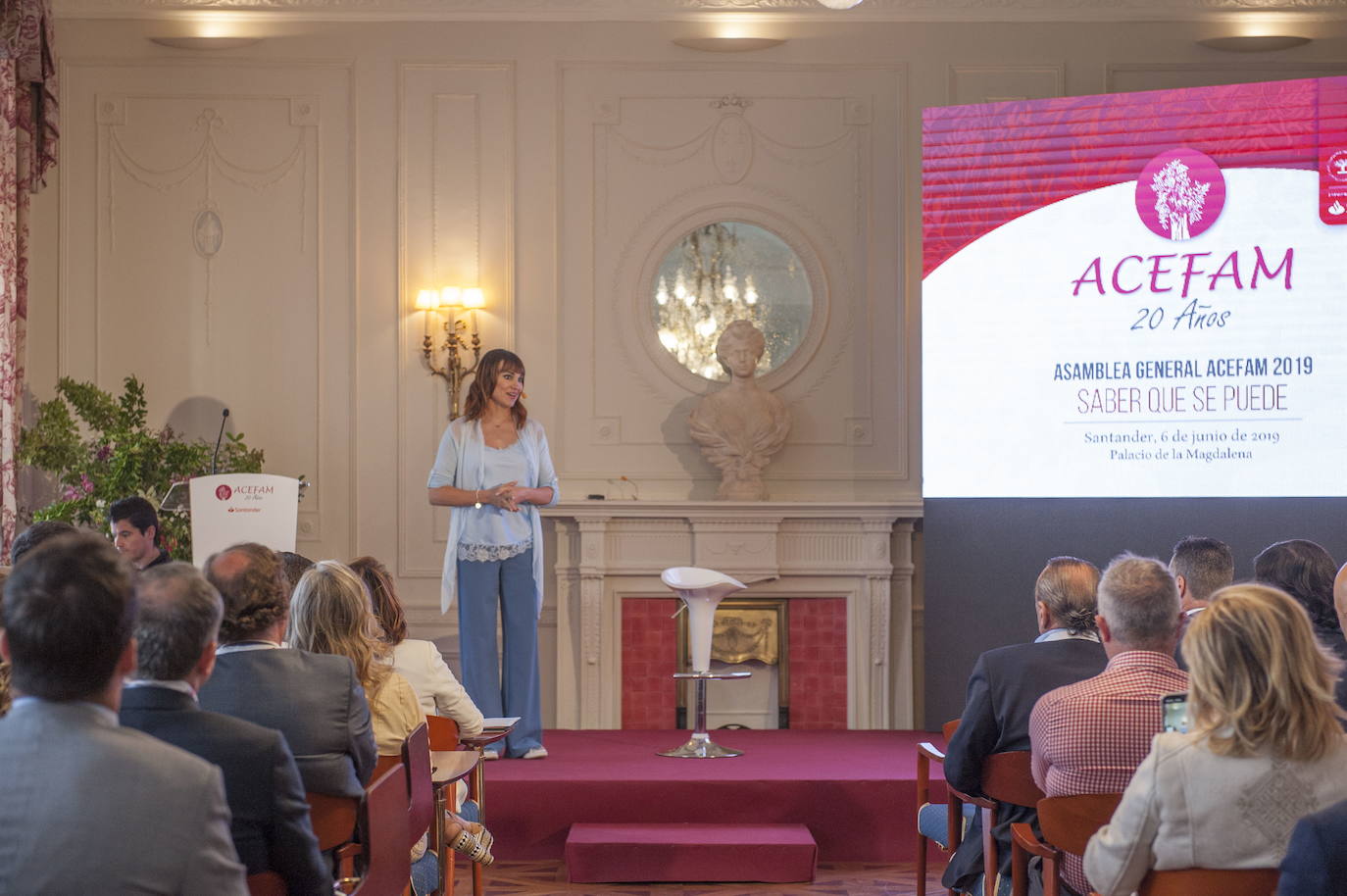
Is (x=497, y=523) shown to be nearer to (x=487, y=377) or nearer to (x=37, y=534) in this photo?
(x=487, y=377)

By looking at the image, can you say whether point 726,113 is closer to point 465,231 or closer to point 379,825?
point 465,231

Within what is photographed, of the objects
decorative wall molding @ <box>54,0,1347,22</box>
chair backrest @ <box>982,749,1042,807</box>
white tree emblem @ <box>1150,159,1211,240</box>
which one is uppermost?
decorative wall molding @ <box>54,0,1347,22</box>

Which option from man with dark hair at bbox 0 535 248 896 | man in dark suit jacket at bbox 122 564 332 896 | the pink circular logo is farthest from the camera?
the pink circular logo

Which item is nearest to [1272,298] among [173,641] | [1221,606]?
[1221,606]

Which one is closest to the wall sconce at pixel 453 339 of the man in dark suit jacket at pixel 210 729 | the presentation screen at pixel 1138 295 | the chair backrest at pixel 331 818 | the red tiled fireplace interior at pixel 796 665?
the red tiled fireplace interior at pixel 796 665

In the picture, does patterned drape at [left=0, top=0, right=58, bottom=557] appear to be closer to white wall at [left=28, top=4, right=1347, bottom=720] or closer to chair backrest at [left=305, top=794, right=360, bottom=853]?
white wall at [left=28, top=4, right=1347, bottom=720]

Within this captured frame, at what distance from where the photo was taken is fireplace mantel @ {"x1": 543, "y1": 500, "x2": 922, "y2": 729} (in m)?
7.29

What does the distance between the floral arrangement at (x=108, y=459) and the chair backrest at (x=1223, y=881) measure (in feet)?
17.1

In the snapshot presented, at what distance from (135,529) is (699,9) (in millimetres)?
4067

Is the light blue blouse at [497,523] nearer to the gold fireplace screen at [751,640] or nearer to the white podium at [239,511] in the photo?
the white podium at [239,511]

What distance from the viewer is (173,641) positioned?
6.88 ft

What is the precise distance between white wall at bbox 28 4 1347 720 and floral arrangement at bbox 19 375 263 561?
98 cm

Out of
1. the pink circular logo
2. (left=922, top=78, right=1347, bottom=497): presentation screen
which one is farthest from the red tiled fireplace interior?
the pink circular logo

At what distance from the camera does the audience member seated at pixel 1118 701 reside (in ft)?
9.42
